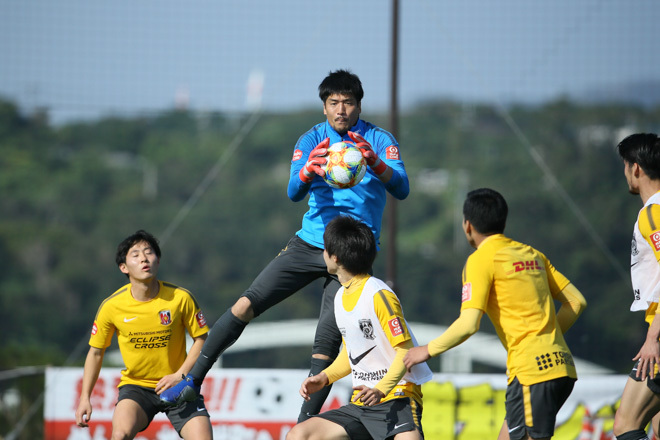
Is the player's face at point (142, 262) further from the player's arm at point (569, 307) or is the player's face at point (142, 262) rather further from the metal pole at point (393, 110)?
the metal pole at point (393, 110)

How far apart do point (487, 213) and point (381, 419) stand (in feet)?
3.88

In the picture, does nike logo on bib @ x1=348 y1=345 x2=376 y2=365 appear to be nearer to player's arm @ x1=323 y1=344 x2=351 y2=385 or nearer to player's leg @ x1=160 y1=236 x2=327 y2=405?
player's arm @ x1=323 y1=344 x2=351 y2=385

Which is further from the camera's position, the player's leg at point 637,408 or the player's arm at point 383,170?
the player's arm at point 383,170

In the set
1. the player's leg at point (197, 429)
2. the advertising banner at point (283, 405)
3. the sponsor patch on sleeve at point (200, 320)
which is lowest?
the advertising banner at point (283, 405)

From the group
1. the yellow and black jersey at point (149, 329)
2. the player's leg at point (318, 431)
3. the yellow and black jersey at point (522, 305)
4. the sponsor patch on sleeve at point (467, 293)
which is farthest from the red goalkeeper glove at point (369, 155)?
the yellow and black jersey at point (149, 329)

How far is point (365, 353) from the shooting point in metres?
4.27

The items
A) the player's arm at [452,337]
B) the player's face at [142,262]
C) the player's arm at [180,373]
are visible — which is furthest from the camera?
the player's face at [142,262]

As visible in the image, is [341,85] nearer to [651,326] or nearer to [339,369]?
[339,369]

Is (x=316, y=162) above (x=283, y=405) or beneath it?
above

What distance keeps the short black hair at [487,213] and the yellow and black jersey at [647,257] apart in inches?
29.1

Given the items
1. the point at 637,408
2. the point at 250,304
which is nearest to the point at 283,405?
the point at 250,304

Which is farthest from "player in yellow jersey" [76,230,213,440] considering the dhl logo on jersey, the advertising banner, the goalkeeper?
the advertising banner

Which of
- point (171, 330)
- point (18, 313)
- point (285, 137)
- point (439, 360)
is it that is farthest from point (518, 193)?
point (171, 330)

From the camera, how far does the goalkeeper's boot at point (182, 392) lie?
4859mm
